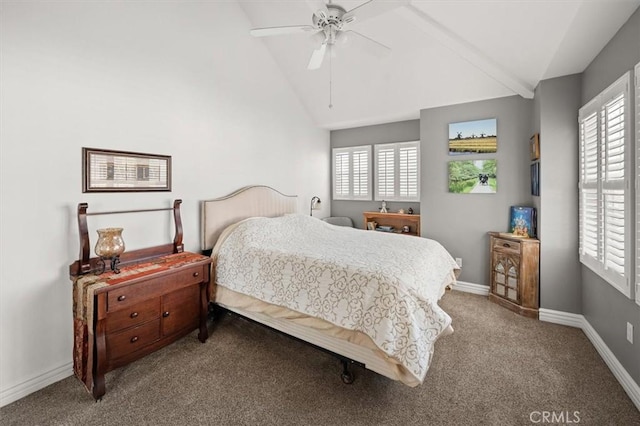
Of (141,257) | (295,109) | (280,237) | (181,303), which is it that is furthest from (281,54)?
(181,303)

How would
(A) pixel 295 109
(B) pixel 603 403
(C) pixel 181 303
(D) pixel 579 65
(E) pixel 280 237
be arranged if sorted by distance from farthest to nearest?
(A) pixel 295 109, (E) pixel 280 237, (D) pixel 579 65, (C) pixel 181 303, (B) pixel 603 403

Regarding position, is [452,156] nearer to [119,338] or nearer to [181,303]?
[181,303]

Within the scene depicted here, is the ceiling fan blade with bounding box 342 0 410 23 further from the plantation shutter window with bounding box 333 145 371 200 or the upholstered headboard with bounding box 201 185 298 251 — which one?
the plantation shutter window with bounding box 333 145 371 200

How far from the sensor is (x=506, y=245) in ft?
11.3

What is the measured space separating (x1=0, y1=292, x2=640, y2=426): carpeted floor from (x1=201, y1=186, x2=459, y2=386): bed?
255mm

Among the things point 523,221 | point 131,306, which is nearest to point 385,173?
point 523,221

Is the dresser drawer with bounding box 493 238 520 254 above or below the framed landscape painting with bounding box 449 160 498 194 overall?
below

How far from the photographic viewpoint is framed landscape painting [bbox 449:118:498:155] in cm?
375

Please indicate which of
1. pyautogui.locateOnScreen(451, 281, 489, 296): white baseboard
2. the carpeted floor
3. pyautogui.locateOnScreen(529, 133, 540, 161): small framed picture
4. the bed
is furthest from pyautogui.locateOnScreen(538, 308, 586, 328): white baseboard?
pyautogui.locateOnScreen(529, 133, 540, 161): small framed picture

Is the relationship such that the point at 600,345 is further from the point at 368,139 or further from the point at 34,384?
the point at 34,384

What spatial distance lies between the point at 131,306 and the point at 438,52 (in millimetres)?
4070

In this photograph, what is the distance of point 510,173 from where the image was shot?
12.1ft

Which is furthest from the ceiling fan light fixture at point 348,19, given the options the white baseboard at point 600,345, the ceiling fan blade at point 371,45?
the white baseboard at point 600,345

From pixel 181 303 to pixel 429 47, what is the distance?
3835 mm
